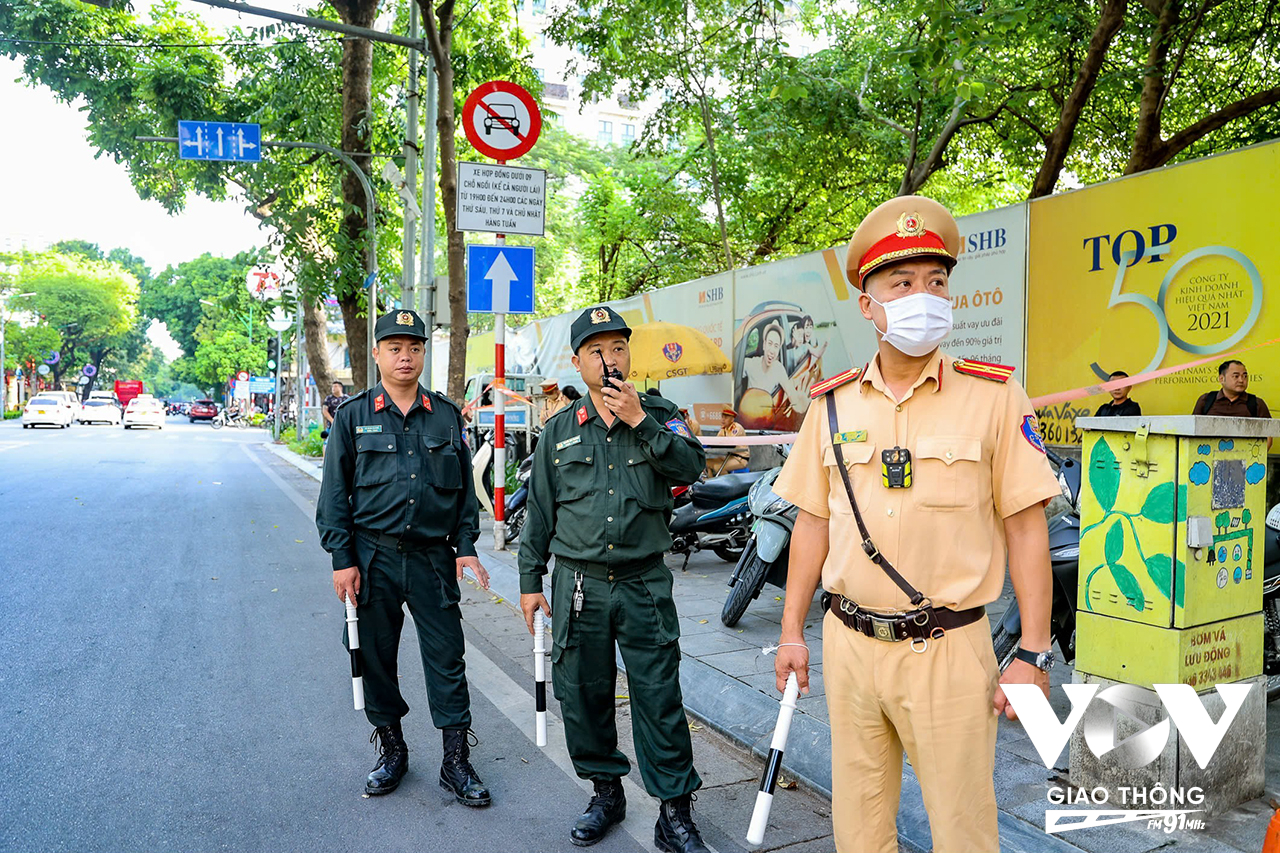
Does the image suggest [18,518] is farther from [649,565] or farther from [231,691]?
[649,565]

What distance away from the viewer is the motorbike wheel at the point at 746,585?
19.1 feet

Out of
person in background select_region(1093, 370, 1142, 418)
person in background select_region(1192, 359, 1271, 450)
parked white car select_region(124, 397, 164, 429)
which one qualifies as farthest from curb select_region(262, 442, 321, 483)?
person in background select_region(1192, 359, 1271, 450)

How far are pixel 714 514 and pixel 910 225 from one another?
17.3ft

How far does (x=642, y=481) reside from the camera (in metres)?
3.27

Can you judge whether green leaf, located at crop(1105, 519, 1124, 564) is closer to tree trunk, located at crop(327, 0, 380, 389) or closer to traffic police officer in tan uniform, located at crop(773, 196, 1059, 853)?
traffic police officer in tan uniform, located at crop(773, 196, 1059, 853)

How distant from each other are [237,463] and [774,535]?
1841 cm

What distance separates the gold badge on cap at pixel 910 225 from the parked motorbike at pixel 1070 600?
2.21 meters

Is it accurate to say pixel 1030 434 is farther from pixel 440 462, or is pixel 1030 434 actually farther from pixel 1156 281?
pixel 1156 281

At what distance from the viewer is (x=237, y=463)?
21.2m

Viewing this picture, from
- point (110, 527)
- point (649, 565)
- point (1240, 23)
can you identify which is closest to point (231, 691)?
point (649, 565)

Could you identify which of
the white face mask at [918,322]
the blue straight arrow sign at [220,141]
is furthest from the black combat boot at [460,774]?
the blue straight arrow sign at [220,141]

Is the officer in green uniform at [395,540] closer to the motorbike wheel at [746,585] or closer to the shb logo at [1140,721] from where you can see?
the shb logo at [1140,721]

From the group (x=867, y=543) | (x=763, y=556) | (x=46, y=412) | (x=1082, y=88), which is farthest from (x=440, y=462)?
(x=46, y=412)

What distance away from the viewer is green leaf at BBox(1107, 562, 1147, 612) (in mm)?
3245
